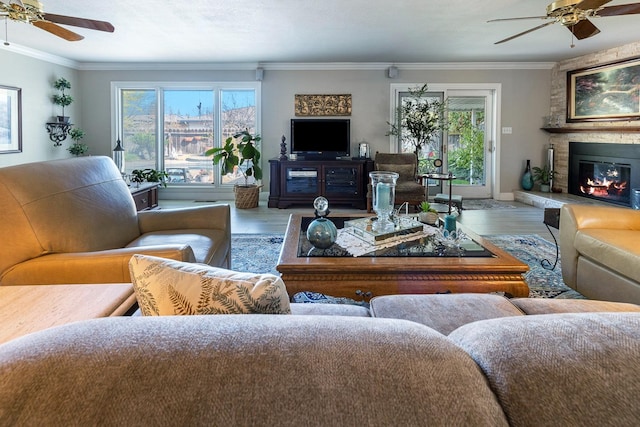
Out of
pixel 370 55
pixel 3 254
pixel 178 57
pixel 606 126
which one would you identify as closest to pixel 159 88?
pixel 178 57

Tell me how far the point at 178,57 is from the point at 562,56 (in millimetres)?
6023

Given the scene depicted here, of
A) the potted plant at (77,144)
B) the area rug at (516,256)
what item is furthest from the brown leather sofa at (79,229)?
the potted plant at (77,144)

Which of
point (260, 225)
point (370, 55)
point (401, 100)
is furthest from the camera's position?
point (401, 100)

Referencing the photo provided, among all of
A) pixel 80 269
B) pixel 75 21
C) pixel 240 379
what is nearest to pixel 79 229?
pixel 80 269

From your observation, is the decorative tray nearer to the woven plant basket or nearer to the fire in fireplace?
the woven plant basket

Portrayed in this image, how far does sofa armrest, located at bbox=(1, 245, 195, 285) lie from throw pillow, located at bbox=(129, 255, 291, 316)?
33.6 inches

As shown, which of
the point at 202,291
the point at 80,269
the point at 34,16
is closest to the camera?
the point at 202,291

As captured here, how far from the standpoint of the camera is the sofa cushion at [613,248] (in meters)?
2.41

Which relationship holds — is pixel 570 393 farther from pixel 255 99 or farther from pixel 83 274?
pixel 255 99

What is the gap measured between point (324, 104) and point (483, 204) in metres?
3.12

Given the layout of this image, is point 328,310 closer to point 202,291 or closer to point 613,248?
point 202,291

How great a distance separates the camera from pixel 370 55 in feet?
22.0

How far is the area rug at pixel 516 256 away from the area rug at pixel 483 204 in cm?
204

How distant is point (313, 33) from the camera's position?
17.4ft
